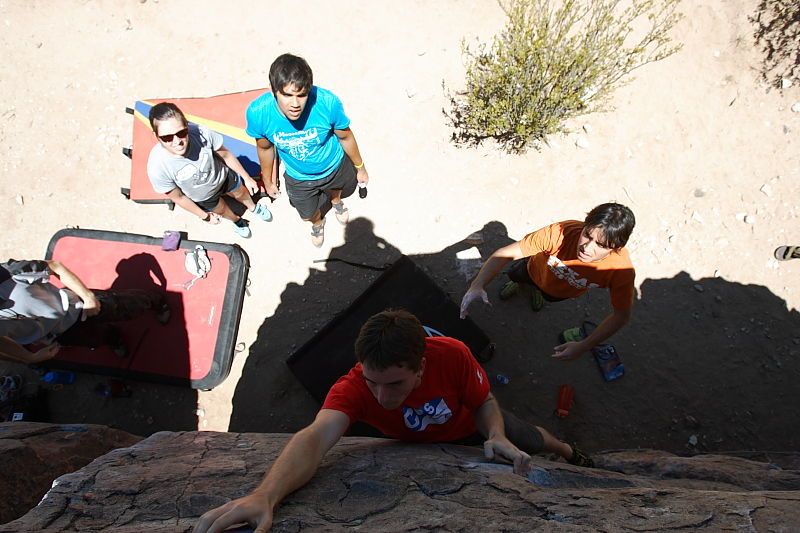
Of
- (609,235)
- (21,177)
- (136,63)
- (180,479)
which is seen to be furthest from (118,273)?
(609,235)

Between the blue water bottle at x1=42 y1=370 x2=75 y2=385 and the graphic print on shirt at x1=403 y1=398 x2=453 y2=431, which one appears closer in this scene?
the graphic print on shirt at x1=403 y1=398 x2=453 y2=431

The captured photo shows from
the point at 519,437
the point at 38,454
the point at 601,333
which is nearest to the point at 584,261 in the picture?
the point at 601,333

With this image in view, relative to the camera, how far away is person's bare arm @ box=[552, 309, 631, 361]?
8.77ft

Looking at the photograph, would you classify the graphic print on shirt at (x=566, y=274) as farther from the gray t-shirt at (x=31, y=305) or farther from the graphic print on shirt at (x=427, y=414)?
the gray t-shirt at (x=31, y=305)

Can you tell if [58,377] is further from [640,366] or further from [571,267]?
[640,366]

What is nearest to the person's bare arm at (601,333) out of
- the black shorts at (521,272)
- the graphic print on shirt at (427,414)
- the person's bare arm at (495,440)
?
the black shorts at (521,272)

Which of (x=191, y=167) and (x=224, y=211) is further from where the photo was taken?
(x=224, y=211)

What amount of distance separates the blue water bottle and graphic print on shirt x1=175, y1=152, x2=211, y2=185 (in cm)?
Answer: 228

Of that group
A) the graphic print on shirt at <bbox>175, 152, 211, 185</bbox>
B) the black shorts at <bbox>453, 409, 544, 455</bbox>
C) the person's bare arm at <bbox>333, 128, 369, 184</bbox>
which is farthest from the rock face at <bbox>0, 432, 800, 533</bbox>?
the person's bare arm at <bbox>333, 128, 369, 184</bbox>

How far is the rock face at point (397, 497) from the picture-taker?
5.12 feet

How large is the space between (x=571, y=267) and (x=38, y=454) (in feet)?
10.8

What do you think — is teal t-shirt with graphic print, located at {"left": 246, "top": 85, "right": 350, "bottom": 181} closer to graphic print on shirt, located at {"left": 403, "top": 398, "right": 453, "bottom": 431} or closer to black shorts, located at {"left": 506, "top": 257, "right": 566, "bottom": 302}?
black shorts, located at {"left": 506, "top": 257, "right": 566, "bottom": 302}

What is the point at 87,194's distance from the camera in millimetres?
4785

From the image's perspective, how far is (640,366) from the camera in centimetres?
369
